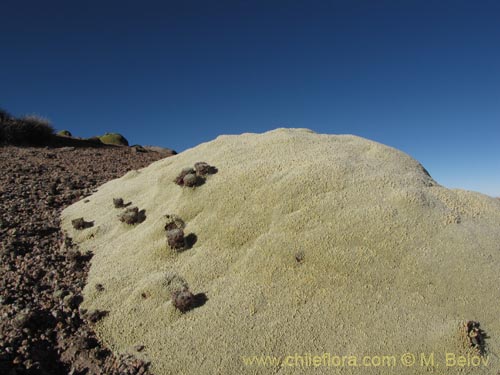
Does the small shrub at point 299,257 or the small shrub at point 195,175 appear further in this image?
the small shrub at point 195,175

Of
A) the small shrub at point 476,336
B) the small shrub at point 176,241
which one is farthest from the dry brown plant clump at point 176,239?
the small shrub at point 476,336

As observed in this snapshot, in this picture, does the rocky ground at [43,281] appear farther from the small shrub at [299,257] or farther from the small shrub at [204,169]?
the small shrub at [204,169]

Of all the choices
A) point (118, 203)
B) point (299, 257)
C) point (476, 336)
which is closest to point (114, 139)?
point (118, 203)

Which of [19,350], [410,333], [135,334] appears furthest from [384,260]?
[19,350]

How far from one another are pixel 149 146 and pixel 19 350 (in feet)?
73.8

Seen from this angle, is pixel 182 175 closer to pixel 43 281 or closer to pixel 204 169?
pixel 204 169

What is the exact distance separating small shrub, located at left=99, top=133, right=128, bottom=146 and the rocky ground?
13.1 m

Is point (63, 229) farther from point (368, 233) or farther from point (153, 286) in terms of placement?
point (368, 233)

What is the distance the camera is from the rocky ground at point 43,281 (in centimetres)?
664

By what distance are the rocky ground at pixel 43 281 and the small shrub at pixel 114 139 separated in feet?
42.9

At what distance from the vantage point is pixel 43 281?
884 cm

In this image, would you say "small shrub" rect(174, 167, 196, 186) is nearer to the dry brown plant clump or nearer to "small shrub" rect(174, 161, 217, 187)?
"small shrub" rect(174, 161, 217, 187)

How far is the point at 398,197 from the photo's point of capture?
888 centimetres

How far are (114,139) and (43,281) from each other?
23.3 metres
